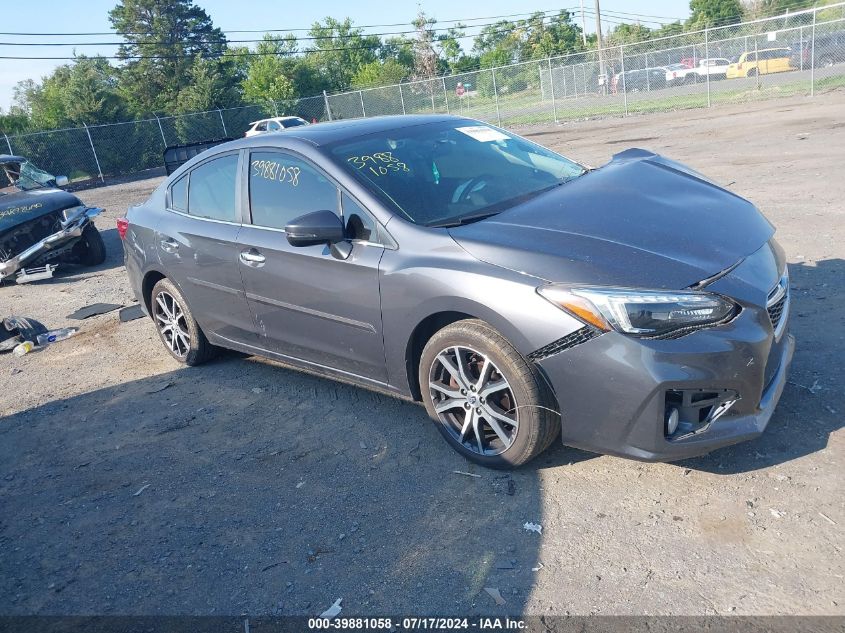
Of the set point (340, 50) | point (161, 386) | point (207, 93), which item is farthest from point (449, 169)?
point (340, 50)

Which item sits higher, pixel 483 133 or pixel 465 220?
pixel 483 133

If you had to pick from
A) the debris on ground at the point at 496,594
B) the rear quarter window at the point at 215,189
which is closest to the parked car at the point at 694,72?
the rear quarter window at the point at 215,189

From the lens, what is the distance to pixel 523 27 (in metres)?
71.9

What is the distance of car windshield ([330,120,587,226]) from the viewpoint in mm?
→ 3969

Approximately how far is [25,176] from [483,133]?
28.7 ft

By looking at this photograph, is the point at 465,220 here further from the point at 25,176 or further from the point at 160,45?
the point at 160,45

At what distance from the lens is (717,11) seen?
75.0 m

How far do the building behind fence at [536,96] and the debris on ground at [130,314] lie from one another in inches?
818

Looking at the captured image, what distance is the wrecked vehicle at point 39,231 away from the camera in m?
9.66

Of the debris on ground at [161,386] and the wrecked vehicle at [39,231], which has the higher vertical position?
the wrecked vehicle at [39,231]

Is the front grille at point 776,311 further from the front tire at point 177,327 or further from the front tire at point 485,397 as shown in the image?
the front tire at point 177,327

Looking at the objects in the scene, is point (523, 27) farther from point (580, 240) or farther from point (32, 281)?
point (580, 240)

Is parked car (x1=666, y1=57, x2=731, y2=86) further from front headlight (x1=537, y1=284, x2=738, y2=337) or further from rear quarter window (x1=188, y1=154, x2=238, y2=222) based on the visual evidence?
front headlight (x1=537, y1=284, x2=738, y2=337)

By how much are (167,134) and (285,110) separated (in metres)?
6.86
